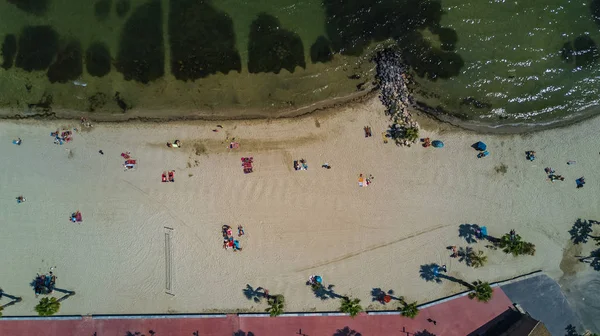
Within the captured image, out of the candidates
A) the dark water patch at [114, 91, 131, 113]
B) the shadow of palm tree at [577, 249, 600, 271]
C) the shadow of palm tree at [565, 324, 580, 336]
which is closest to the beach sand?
the dark water patch at [114, 91, 131, 113]

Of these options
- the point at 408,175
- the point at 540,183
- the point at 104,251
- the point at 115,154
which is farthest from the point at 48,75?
the point at 540,183

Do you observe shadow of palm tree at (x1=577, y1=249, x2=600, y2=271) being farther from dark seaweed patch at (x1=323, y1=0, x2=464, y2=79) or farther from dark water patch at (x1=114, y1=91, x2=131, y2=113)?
dark water patch at (x1=114, y1=91, x2=131, y2=113)

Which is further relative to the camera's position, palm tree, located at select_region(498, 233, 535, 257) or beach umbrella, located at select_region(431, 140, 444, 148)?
beach umbrella, located at select_region(431, 140, 444, 148)

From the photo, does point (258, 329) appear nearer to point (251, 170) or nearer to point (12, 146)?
point (251, 170)


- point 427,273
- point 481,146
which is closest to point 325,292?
point 427,273

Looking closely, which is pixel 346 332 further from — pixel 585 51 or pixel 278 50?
pixel 585 51

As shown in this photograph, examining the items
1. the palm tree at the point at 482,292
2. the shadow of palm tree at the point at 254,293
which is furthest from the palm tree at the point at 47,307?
the palm tree at the point at 482,292

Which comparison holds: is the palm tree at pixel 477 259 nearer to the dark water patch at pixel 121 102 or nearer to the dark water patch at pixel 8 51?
the dark water patch at pixel 121 102
